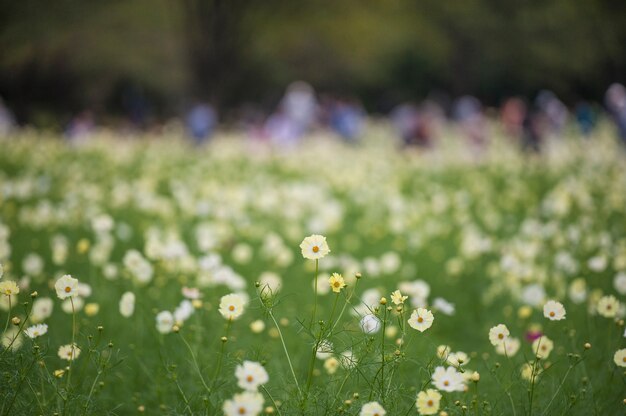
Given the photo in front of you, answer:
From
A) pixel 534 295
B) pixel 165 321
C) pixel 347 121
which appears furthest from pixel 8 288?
pixel 347 121

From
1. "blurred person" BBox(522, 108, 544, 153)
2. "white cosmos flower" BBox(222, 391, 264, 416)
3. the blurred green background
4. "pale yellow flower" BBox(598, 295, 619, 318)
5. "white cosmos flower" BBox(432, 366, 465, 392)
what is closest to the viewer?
"white cosmos flower" BBox(222, 391, 264, 416)

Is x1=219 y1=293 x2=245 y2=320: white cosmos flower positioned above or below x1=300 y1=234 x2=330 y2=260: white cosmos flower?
below

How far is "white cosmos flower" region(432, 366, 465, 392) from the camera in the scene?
1.49m

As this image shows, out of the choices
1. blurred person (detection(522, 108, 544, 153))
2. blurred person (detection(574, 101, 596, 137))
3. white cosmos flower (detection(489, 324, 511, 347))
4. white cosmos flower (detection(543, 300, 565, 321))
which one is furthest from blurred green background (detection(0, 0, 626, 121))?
white cosmos flower (detection(489, 324, 511, 347))

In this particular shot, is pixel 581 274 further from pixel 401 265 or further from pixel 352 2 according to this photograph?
pixel 352 2

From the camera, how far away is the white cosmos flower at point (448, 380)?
4.89 feet

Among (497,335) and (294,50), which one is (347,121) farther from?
(294,50)

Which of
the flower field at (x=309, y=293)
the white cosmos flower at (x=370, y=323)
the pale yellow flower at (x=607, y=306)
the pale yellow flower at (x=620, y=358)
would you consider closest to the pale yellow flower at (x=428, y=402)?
the flower field at (x=309, y=293)

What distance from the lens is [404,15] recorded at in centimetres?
2208

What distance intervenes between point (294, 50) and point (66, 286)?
27.8 m

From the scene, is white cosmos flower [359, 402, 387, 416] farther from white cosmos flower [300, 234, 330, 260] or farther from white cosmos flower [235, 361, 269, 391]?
white cosmos flower [300, 234, 330, 260]

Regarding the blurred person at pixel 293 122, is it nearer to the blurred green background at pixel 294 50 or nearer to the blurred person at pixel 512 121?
the blurred green background at pixel 294 50

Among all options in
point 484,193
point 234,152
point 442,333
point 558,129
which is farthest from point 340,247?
point 558,129

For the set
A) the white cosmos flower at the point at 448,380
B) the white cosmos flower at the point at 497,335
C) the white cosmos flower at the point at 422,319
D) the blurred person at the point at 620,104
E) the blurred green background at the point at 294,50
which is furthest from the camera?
the blurred green background at the point at 294,50
